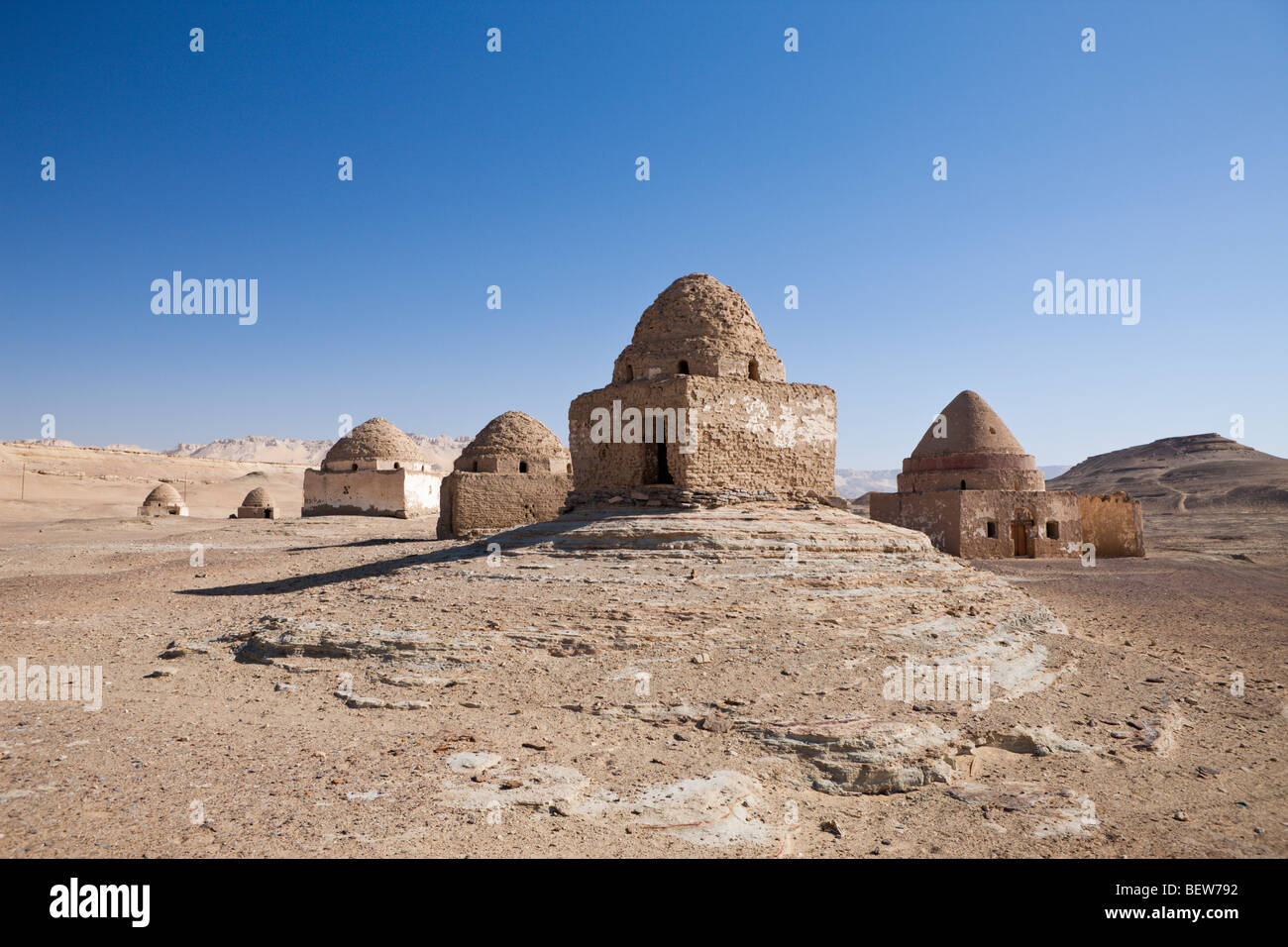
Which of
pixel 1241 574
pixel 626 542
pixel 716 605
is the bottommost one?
pixel 1241 574

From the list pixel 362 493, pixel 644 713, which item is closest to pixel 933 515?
pixel 644 713

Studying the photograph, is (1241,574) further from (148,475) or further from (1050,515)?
(148,475)

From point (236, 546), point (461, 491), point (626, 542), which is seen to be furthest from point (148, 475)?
point (626, 542)

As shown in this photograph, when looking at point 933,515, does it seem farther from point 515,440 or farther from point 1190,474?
point 1190,474

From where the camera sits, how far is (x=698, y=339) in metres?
11.8

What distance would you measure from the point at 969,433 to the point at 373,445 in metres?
22.5

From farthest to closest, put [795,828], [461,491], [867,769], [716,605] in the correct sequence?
[461,491], [716,605], [867,769], [795,828]

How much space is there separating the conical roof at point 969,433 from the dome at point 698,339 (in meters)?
13.4

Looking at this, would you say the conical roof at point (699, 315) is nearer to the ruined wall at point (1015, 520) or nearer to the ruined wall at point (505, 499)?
the ruined wall at point (505, 499)

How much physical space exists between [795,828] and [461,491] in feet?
47.6

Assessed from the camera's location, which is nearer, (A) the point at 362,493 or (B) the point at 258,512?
(A) the point at 362,493

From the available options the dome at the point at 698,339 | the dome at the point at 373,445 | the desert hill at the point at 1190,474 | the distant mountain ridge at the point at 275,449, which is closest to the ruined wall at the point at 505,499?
the dome at the point at 698,339

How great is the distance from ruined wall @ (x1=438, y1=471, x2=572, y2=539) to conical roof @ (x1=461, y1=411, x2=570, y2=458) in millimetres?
1794
